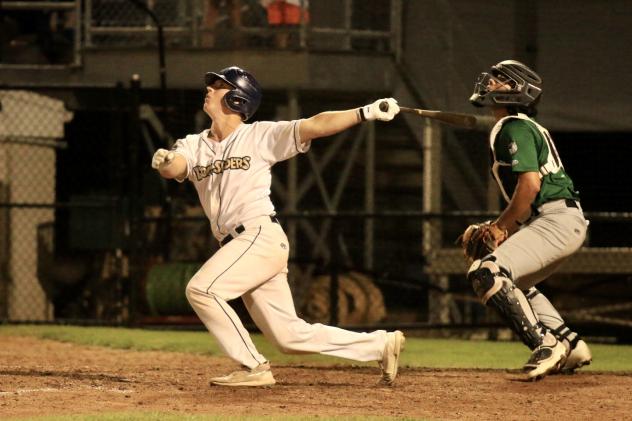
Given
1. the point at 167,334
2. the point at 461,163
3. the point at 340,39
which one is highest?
the point at 340,39

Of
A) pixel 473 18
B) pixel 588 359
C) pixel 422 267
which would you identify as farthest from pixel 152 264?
pixel 588 359

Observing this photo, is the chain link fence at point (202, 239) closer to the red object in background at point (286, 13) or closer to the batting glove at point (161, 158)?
the red object in background at point (286, 13)

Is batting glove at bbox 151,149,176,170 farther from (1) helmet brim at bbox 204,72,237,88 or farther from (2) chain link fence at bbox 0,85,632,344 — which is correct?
(2) chain link fence at bbox 0,85,632,344

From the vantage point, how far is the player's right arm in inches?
284

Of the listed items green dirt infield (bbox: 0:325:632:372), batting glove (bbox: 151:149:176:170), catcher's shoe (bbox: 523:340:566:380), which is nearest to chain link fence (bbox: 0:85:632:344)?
green dirt infield (bbox: 0:325:632:372)

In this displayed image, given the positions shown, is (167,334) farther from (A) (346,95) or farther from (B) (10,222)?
(A) (346,95)

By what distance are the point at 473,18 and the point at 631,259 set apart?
3.49 meters

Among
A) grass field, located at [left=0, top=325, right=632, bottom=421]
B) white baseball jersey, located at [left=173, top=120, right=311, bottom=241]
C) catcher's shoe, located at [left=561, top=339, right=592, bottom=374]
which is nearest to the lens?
grass field, located at [left=0, top=325, right=632, bottom=421]

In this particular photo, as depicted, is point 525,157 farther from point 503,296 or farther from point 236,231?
point 236,231

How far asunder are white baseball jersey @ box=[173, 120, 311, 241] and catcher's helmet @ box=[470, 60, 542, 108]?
1.41m

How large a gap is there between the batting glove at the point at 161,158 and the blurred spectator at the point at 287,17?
763 centimetres

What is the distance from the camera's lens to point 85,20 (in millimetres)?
15477

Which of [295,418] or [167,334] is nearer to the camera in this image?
[295,418]

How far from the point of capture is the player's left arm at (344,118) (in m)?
7.12
